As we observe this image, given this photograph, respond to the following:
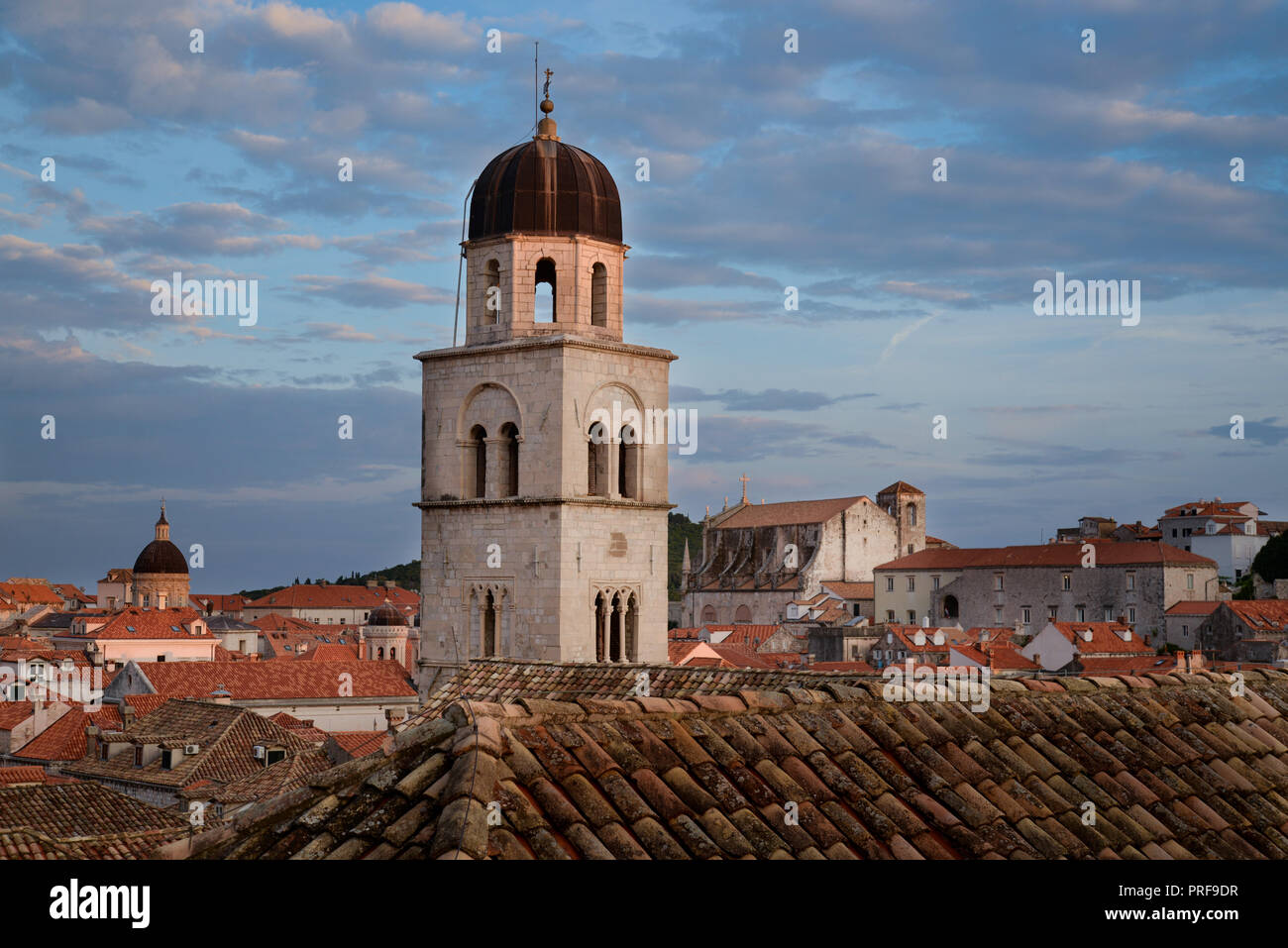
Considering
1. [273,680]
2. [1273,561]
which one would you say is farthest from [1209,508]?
[273,680]

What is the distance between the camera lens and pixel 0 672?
62.5 m

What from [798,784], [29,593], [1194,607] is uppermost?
[798,784]

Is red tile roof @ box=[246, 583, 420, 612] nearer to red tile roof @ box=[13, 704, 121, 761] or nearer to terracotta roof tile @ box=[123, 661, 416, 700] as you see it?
terracotta roof tile @ box=[123, 661, 416, 700]

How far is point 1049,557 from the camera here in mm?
80188

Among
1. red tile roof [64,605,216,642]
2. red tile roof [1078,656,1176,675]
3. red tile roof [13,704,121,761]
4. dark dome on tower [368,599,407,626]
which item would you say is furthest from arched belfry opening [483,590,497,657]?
red tile roof [64,605,216,642]

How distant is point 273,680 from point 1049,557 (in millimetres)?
46838

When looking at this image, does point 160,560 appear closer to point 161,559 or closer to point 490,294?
point 161,559

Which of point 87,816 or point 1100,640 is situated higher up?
point 1100,640

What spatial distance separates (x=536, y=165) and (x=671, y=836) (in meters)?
20.7

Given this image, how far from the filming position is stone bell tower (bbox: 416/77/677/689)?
77.8 feet

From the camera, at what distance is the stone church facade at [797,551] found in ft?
301

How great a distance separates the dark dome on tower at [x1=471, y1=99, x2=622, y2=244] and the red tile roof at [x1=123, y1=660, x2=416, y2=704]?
99.5 ft
